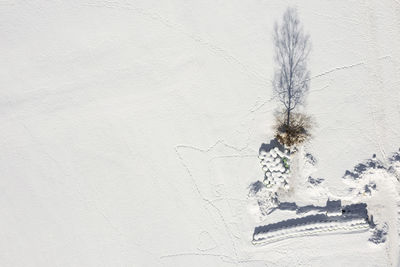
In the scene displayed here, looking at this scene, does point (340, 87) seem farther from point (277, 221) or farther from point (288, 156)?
point (277, 221)

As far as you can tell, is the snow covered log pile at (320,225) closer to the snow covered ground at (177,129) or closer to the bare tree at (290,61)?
the snow covered ground at (177,129)

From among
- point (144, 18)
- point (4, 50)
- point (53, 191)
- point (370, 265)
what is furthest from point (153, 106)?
point (370, 265)

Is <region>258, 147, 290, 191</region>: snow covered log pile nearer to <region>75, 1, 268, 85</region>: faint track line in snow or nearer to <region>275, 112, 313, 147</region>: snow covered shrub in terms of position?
<region>275, 112, 313, 147</region>: snow covered shrub

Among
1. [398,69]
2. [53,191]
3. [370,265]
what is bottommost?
[370,265]

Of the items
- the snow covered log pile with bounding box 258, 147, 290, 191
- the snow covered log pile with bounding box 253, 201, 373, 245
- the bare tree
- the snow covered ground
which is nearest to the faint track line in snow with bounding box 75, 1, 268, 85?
the snow covered ground

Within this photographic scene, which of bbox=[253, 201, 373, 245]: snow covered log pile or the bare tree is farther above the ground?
the bare tree

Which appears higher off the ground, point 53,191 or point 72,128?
point 72,128

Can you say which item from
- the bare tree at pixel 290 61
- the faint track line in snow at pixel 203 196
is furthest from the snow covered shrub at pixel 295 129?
the faint track line in snow at pixel 203 196
